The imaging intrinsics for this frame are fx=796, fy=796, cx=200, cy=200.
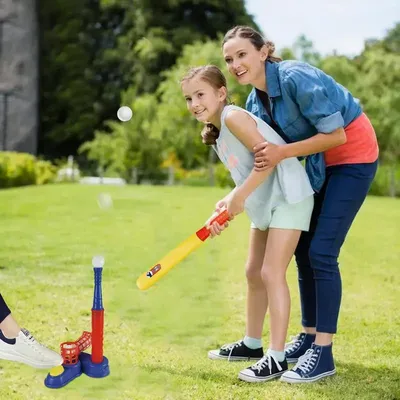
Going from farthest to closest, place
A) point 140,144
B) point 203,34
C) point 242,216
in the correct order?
point 203,34 → point 140,144 → point 242,216

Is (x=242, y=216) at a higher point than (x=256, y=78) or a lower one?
lower

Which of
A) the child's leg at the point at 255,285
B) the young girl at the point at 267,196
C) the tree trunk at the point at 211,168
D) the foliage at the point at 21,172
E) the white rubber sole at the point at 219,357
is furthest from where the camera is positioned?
the tree trunk at the point at 211,168

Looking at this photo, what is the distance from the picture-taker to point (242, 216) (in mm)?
10578

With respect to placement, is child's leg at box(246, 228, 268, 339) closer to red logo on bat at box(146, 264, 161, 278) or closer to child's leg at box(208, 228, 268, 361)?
child's leg at box(208, 228, 268, 361)

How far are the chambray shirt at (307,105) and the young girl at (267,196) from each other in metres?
0.06

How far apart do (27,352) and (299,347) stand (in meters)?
1.16

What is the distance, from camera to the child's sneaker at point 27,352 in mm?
3156

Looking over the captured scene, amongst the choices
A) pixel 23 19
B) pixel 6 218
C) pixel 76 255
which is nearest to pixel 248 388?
pixel 76 255

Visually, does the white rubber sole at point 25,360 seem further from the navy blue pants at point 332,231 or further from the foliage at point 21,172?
the foliage at point 21,172

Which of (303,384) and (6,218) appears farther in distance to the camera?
(6,218)

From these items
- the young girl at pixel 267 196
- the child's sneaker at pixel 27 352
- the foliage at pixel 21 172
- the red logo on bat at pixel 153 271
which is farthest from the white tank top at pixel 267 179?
the foliage at pixel 21 172

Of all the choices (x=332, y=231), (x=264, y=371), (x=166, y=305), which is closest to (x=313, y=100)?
(x=332, y=231)

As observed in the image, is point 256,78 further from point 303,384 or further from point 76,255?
point 76,255

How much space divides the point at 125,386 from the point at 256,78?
1302mm
